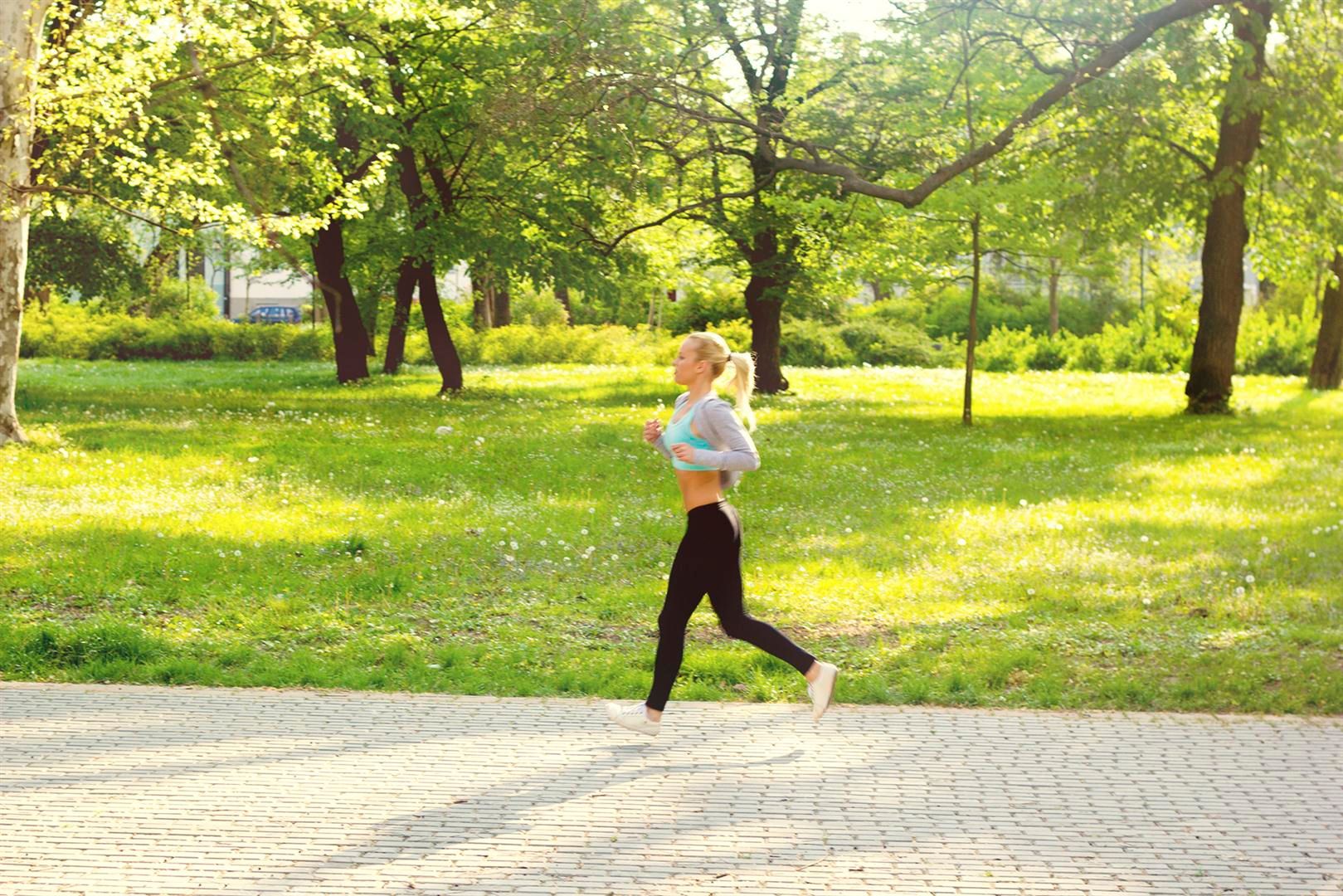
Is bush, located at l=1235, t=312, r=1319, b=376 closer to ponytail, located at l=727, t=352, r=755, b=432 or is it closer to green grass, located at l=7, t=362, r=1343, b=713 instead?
green grass, located at l=7, t=362, r=1343, b=713

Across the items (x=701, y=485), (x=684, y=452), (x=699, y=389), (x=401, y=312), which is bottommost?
(x=701, y=485)

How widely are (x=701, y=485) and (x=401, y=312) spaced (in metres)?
27.7

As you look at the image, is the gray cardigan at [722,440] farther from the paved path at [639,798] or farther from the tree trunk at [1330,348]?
the tree trunk at [1330,348]

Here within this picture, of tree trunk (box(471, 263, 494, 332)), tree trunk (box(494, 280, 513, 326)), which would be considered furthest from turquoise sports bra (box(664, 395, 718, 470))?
tree trunk (box(494, 280, 513, 326))

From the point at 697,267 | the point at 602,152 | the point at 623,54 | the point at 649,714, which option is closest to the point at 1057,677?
the point at 649,714

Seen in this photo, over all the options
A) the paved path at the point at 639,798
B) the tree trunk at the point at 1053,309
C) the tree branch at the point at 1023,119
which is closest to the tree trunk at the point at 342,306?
the tree branch at the point at 1023,119

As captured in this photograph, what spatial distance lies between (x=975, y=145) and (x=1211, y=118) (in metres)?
5.95

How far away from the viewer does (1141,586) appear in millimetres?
10359

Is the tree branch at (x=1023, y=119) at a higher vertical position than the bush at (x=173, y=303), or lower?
higher

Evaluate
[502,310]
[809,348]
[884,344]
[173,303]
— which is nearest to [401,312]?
[502,310]

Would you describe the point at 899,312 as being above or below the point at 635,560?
above

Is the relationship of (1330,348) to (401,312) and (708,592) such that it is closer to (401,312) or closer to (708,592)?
(401,312)

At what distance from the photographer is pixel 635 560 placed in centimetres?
1120

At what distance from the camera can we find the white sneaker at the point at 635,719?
6578 mm
